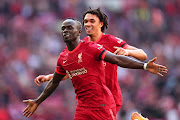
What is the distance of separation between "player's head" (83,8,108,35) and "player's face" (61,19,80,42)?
1013 mm

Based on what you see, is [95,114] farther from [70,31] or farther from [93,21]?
[93,21]

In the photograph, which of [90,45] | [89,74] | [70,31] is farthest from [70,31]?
[89,74]

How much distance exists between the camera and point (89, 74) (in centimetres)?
652

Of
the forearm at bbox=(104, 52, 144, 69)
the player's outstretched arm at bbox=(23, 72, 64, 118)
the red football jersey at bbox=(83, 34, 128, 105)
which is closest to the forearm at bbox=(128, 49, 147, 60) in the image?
the red football jersey at bbox=(83, 34, 128, 105)

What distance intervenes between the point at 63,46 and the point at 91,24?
7.13m

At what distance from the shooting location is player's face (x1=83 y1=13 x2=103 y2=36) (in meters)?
7.65

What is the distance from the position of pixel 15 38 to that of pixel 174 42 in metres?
6.13

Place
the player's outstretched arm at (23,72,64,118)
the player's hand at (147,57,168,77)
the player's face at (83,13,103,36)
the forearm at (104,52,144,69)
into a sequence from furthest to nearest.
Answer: the player's face at (83,13,103,36), the player's outstretched arm at (23,72,64,118), the forearm at (104,52,144,69), the player's hand at (147,57,168,77)

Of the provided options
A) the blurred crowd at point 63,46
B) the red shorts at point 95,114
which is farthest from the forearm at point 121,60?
the blurred crowd at point 63,46

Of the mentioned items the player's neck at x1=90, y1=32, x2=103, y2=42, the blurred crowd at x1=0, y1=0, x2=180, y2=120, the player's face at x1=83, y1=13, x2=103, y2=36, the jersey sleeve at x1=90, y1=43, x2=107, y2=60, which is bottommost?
the blurred crowd at x1=0, y1=0, x2=180, y2=120

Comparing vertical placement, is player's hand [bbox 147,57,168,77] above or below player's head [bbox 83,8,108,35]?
below

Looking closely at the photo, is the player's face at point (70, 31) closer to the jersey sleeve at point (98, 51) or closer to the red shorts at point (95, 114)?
the jersey sleeve at point (98, 51)

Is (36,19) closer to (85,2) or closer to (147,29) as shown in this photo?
(85,2)

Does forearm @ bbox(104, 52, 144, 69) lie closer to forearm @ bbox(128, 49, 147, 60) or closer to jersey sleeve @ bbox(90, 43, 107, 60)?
jersey sleeve @ bbox(90, 43, 107, 60)
